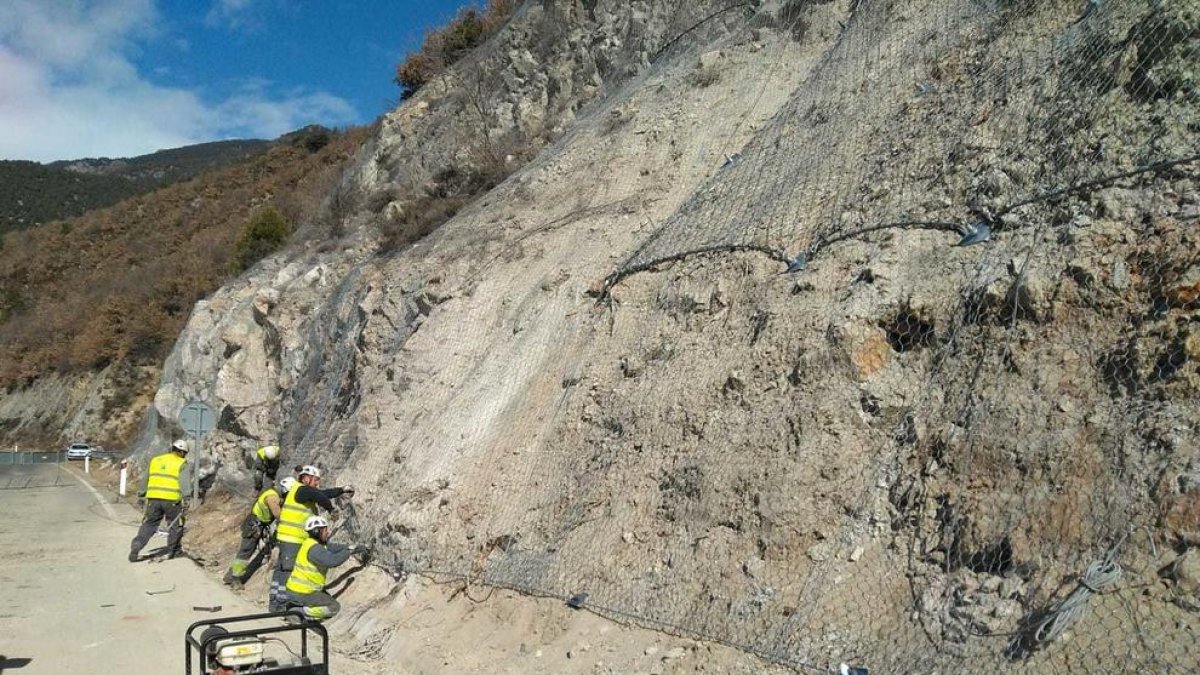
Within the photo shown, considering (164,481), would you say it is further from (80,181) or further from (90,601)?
(80,181)

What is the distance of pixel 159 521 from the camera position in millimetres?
11992

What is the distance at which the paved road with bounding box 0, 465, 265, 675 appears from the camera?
7422 millimetres

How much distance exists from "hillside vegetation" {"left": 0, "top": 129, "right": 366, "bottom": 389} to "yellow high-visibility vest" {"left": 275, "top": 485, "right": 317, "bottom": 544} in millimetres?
18258

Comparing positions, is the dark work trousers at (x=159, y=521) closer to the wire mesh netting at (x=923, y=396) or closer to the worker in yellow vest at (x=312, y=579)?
the wire mesh netting at (x=923, y=396)

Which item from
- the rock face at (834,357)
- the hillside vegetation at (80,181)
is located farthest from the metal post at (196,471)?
the hillside vegetation at (80,181)

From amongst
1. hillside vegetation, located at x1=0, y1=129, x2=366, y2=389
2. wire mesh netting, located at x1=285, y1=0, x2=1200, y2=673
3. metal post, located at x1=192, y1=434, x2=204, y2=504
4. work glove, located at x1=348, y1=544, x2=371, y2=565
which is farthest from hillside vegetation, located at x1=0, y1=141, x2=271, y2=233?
wire mesh netting, located at x1=285, y1=0, x2=1200, y2=673

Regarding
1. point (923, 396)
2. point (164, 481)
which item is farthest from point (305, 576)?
point (164, 481)

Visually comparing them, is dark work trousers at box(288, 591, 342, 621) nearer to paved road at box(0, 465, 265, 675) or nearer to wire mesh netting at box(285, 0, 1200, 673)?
paved road at box(0, 465, 265, 675)

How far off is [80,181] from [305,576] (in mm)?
112240

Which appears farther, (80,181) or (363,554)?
(80,181)

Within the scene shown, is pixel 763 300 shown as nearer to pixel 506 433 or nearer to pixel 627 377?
pixel 627 377

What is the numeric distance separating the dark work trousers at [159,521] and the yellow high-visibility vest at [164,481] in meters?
0.08

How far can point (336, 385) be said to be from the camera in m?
13.7

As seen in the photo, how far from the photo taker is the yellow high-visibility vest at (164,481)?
11984 mm
